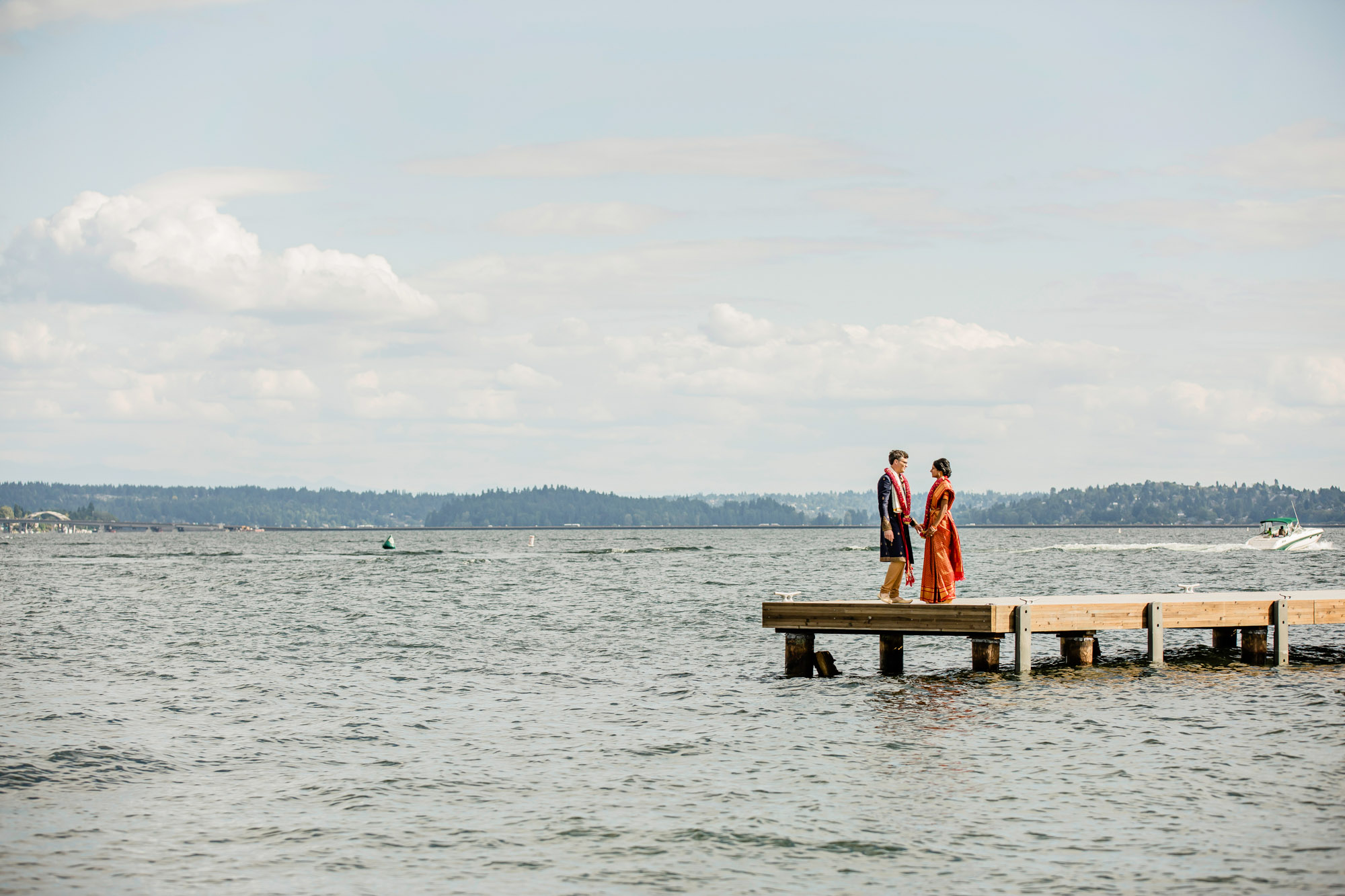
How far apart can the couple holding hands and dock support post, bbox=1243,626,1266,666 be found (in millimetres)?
7074

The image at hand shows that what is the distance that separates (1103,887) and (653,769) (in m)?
6.47

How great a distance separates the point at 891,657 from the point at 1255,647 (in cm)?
781

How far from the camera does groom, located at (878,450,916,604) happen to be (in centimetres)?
2025

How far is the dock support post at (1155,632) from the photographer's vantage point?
22688 mm

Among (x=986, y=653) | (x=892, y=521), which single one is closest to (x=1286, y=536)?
(x=986, y=653)

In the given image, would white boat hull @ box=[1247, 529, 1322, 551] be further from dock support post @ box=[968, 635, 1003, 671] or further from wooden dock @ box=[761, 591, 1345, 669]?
dock support post @ box=[968, 635, 1003, 671]

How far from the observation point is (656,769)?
50.6 ft

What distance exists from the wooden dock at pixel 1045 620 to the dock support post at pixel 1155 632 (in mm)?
17

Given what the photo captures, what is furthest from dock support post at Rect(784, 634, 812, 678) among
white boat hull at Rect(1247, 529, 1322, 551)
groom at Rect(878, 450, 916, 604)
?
white boat hull at Rect(1247, 529, 1322, 551)

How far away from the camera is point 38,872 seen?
11188 mm

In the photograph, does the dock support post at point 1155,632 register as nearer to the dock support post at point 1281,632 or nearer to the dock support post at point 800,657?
the dock support post at point 1281,632

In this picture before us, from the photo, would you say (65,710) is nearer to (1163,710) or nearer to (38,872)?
(38,872)

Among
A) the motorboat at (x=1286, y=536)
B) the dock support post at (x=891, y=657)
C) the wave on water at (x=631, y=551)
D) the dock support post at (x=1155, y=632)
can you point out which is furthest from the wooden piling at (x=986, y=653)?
the wave on water at (x=631, y=551)

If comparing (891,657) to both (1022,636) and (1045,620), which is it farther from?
(1045,620)
